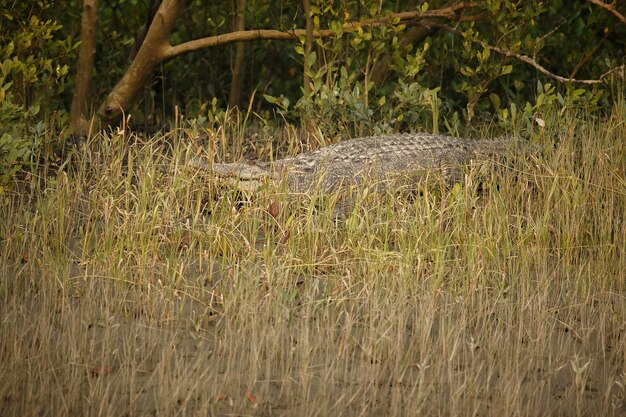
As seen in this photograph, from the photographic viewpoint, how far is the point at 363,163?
5.69 m

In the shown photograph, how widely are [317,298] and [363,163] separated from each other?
152 cm

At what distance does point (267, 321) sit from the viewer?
4.01 m

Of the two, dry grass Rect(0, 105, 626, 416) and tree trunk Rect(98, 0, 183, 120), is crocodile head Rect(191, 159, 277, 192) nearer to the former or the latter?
dry grass Rect(0, 105, 626, 416)

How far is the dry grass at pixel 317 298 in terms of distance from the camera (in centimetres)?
353

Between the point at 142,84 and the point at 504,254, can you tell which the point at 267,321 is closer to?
the point at 504,254

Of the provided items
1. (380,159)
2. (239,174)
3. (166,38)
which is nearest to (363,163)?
(380,159)

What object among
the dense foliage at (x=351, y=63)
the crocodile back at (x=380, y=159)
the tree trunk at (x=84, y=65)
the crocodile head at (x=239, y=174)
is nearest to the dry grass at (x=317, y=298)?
the crocodile head at (x=239, y=174)

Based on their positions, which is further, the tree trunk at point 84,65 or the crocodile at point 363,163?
the tree trunk at point 84,65

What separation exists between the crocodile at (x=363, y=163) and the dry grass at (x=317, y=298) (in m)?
0.20

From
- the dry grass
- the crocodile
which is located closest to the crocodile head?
the crocodile

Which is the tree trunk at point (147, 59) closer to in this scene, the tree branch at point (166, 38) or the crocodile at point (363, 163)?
the tree branch at point (166, 38)

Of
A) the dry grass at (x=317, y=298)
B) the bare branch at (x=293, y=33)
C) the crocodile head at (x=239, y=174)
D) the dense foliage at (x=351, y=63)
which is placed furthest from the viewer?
the bare branch at (x=293, y=33)

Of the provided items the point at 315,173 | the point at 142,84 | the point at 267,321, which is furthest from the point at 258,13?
the point at 267,321

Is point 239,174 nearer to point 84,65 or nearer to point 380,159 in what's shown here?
point 380,159
